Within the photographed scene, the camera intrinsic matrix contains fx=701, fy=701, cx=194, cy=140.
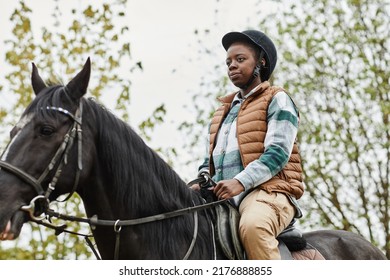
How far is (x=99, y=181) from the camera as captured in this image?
4422 mm

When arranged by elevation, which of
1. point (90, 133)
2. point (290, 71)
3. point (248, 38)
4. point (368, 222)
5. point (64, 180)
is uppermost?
point (290, 71)

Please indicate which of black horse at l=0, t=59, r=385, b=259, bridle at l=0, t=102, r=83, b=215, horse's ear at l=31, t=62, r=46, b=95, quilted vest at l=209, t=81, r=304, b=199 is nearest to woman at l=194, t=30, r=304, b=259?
quilted vest at l=209, t=81, r=304, b=199

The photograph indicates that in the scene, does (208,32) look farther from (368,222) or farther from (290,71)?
(368,222)

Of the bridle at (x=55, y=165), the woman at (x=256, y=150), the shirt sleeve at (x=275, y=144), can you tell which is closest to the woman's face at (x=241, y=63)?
the woman at (x=256, y=150)

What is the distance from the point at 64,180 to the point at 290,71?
10.6 meters

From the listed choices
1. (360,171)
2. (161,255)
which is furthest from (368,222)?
(161,255)

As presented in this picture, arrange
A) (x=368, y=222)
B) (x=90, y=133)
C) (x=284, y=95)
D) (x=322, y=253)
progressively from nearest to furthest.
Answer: (x=90, y=133) → (x=284, y=95) → (x=322, y=253) → (x=368, y=222)

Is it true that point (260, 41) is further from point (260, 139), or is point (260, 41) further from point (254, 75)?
point (260, 139)

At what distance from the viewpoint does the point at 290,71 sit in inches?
563

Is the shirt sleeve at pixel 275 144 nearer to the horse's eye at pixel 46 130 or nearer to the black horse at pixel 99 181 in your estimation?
the black horse at pixel 99 181

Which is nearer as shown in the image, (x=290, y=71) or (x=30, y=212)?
(x=30, y=212)

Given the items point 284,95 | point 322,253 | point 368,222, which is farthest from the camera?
point 368,222

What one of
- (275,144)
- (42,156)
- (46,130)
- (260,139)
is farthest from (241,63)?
(42,156)

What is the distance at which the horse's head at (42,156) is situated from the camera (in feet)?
13.4
